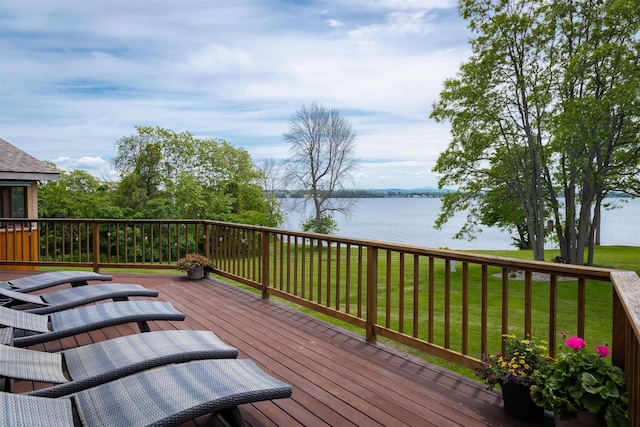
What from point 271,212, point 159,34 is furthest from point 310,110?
point 159,34

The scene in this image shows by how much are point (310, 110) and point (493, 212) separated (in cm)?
1180

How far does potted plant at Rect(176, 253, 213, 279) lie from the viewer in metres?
7.10

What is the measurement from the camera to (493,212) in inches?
593

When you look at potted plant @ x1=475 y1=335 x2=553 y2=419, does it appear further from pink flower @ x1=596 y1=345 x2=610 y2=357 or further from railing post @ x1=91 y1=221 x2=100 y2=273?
railing post @ x1=91 y1=221 x2=100 y2=273

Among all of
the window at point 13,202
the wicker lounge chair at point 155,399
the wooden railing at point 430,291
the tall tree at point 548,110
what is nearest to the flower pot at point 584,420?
the wooden railing at point 430,291

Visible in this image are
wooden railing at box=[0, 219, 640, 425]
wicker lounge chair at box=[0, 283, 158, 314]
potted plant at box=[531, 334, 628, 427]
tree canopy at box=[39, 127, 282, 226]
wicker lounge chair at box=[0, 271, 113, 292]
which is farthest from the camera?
tree canopy at box=[39, 127, 282, 226]

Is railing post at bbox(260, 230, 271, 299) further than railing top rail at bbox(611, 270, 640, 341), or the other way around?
railing post at bbox(260, 230, 271, 299)

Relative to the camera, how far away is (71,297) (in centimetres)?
409

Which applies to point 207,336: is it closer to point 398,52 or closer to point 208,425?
point 208,425

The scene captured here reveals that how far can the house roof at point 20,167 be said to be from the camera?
11.1 m

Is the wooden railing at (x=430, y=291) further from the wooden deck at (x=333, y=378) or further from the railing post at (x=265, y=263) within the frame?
the wooden deck at (x=333, y=378)

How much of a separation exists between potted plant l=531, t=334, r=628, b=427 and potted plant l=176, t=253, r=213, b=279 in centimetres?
568

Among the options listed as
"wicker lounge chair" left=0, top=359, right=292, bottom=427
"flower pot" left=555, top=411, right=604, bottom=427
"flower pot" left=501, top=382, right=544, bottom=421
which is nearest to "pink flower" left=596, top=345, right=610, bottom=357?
"flower pot" left=555, top=411, right=604, bottom=427

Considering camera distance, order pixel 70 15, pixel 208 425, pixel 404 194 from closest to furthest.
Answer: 1. pixel 208 425
2. pixel 70 15
3. pixel 404 194
